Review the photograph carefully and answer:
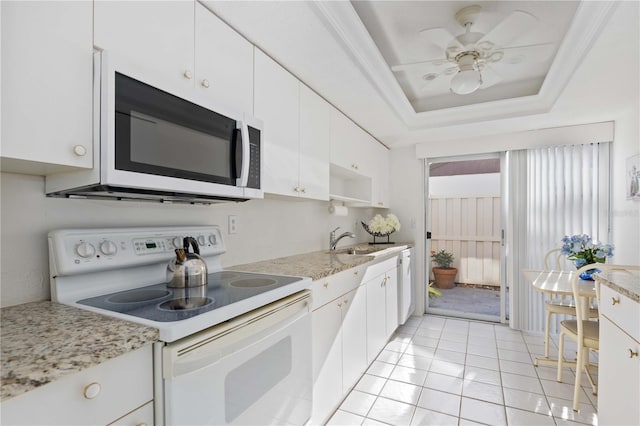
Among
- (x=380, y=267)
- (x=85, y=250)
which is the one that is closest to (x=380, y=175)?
(x=380, y=267)

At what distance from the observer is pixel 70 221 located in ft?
3.98

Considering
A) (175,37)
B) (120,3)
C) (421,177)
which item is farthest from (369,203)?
(120,3)

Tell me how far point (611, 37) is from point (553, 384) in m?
2.26

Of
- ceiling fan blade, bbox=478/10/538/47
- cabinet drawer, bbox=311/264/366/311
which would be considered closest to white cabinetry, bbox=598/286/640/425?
cabinet drawer, bbox=311/264/366/311

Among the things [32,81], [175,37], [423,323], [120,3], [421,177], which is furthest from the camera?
[421,177]

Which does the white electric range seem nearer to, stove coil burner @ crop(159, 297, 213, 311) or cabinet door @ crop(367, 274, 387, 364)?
stove coil burner @ crop(159, 297, 213, 311)

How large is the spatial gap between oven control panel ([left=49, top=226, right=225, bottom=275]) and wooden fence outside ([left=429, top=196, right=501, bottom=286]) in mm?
4059

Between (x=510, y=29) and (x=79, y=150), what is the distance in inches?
93.7

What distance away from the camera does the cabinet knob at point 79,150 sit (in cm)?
96

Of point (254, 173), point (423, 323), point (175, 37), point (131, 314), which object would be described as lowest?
point (423, 323)

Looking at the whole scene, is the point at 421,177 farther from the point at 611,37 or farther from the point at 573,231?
the point at 611,37

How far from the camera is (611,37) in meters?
1.66

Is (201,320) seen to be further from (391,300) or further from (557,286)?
(557,286)

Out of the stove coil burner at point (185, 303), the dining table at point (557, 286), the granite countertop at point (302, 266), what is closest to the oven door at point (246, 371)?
the stove coil burner at point (185, 303)
